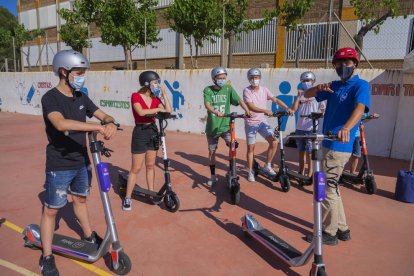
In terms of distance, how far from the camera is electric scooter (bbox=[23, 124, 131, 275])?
9.70 ft

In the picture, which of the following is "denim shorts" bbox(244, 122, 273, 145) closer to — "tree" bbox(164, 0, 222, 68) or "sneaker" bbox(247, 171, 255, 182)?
"sneaker" bbox(247, 171, 255, 182)

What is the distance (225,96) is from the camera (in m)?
5.38

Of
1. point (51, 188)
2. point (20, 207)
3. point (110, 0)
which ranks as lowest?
point (20, 207)

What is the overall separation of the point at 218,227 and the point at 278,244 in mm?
973

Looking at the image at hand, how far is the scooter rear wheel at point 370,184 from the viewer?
529cm

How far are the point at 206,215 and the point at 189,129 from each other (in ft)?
22.5

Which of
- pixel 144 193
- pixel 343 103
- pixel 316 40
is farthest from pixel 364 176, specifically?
pixel 316 40

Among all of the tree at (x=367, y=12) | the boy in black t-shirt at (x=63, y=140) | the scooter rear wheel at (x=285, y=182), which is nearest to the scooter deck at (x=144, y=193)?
the boy in black t-shirt at (x=63, y=140)

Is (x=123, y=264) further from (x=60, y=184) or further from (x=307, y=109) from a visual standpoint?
(x=307, y=109)

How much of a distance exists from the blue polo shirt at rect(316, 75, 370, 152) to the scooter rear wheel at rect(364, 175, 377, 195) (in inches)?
86.6

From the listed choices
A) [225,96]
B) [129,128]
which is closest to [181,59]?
[129,128]

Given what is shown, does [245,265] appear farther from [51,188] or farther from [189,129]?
[189,129]

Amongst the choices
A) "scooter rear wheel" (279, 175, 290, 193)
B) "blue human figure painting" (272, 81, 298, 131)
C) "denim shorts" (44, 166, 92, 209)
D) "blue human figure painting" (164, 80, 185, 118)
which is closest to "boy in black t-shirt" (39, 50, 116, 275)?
"denim shorts" (44, 166, 92, 209)

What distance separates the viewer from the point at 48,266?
306 cm
